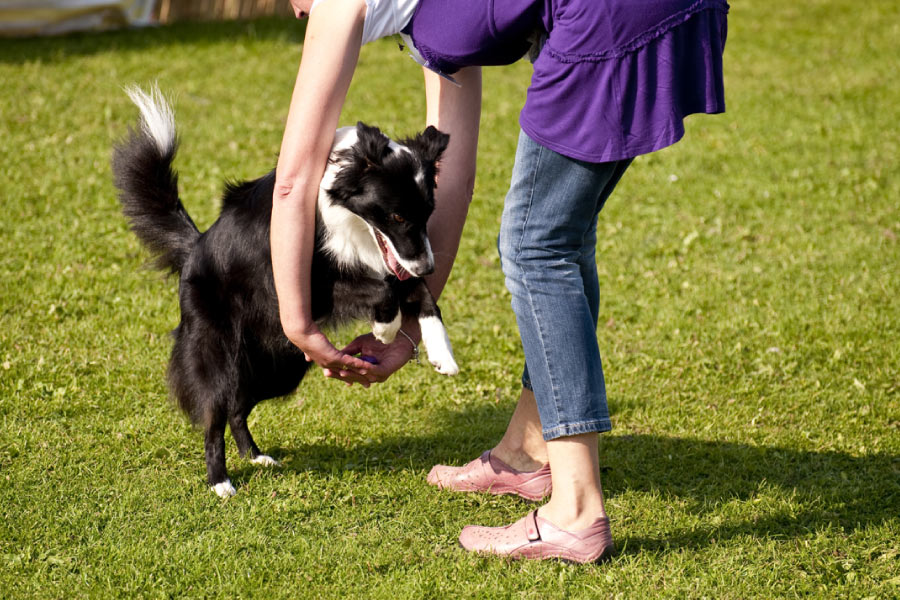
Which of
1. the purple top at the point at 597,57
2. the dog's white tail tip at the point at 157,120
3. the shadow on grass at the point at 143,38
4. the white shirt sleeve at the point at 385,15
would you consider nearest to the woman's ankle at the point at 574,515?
the purple top at the point at 597,57

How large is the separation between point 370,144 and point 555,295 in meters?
0.79

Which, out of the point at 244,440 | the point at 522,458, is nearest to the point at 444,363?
the point at 522,458

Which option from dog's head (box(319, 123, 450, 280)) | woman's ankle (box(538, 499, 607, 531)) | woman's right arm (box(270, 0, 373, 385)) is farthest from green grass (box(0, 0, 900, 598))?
dog's head (box(319, 123, 450, 280))

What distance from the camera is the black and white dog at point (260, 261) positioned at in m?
2.88

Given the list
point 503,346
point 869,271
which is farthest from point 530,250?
point 869,271

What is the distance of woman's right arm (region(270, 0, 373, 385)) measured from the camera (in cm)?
233

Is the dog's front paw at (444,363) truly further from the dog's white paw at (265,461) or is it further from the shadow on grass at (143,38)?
the shadow on grass at (143,38)

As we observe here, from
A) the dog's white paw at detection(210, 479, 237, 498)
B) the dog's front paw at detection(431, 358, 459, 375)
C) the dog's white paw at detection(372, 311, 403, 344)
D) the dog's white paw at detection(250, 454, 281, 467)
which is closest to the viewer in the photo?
the dog's front paw at detection(431, 358, 459, 375)

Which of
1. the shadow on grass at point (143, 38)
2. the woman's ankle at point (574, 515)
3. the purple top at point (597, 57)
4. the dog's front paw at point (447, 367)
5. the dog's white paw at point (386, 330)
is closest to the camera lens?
the purple top at point (597, 57)

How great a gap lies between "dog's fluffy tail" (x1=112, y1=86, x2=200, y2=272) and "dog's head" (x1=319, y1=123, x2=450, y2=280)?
81 cm

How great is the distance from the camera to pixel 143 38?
9.94 meters

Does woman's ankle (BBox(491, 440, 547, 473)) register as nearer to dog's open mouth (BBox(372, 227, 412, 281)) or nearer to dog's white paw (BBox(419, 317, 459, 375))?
dog's white paw (BBox(419, 317, 459, 375))

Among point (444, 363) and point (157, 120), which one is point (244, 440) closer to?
point (444, 363)

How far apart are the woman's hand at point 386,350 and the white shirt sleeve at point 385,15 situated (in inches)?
43.8
